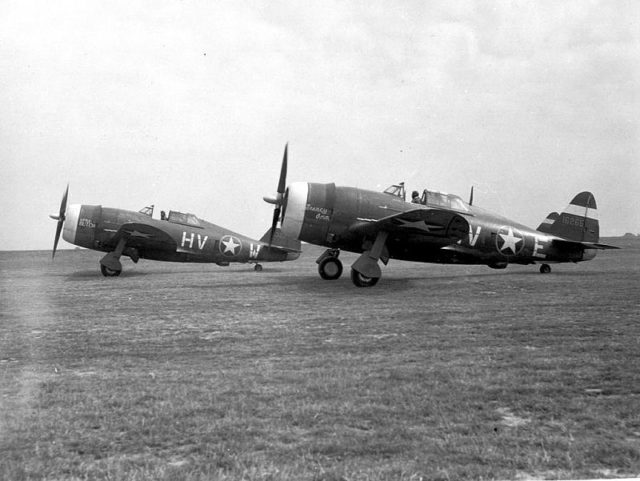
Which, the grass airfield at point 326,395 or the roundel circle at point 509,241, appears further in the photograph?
the roundel circle at point 509,241

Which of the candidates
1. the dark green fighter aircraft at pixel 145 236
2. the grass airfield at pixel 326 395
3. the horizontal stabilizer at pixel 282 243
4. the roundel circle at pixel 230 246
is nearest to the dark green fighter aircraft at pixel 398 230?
the grass airfield at pixel 326 395

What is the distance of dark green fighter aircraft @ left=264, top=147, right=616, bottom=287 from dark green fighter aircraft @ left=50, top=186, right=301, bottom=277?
5.81 m

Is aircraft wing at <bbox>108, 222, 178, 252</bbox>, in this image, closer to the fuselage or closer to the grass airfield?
the fuselage

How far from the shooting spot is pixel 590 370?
3.89 meters

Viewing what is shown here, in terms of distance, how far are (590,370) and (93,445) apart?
3392 millimetres

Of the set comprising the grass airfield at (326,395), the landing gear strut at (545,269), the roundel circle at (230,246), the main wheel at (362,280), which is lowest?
the grass airfield at (326,395)

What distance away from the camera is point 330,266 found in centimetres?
1267

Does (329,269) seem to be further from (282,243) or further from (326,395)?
(326,395)

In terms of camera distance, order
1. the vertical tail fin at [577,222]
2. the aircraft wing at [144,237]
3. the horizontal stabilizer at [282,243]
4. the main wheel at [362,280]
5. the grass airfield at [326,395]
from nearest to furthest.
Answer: the grass airfield at [326,395], the main wheel at [362,280], the vertical tail fin at [577,222], the aircraft wing at [144,237], the horizontal stabilizer at [282,243]

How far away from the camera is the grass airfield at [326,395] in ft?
8.13

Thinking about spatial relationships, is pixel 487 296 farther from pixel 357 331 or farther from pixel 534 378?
pixel 534 378

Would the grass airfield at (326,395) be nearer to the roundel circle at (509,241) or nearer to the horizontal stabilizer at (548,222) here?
the roundel circle at (509,241)

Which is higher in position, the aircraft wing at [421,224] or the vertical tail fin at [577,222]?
the vertical tail fin at [577,222]

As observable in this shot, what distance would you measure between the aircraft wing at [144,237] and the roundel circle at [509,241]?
35.7 feet
